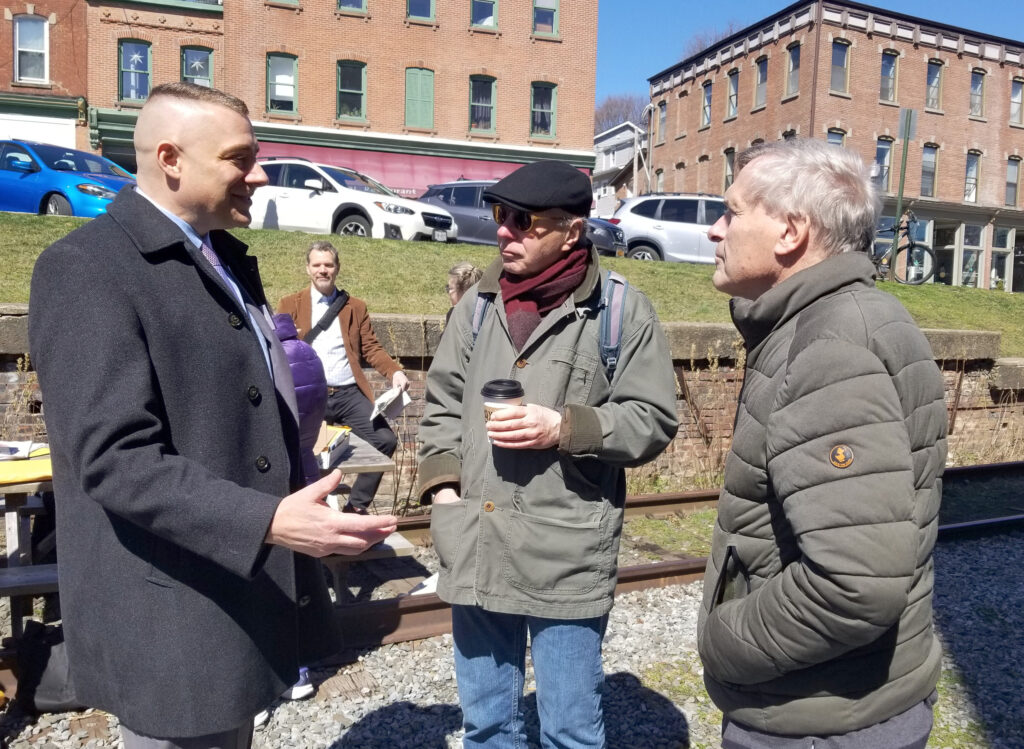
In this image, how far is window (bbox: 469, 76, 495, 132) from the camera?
29312 mm

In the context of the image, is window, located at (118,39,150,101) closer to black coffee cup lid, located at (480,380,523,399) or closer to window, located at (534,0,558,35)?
window, located at (534,0,558,35)

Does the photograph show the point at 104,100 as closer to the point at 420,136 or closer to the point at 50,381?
the point at 420,136

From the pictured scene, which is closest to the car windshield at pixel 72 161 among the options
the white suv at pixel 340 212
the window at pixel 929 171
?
the white suv at pixel 340 212

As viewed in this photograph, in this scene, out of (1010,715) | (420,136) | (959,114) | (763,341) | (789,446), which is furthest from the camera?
(959,114)

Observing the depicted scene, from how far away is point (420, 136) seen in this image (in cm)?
2875

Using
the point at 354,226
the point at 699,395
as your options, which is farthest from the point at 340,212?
the point at 699,395

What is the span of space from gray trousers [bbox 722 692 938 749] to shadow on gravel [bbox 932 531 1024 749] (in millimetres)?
2339

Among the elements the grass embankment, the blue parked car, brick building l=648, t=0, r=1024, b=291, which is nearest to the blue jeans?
the grass embankment

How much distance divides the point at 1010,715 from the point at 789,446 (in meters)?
3.28

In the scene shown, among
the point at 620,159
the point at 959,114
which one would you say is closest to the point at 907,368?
the point at 959,114

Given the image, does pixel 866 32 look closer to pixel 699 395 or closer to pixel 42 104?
pixel 42 104

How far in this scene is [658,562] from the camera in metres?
5.54

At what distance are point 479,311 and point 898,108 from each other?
37049 millimetres

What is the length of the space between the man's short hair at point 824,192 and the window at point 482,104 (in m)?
28.5
